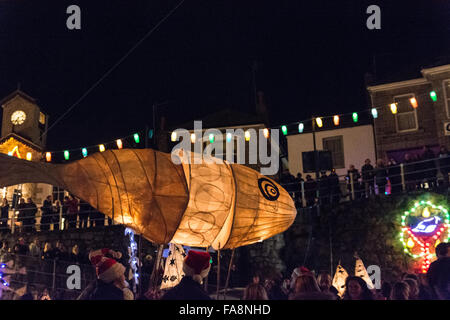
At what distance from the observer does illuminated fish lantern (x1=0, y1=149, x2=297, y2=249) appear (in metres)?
6.51

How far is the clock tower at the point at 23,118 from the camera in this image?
2880cm

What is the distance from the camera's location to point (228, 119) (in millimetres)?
25234

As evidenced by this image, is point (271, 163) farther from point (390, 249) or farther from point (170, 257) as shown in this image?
point (170, 257)

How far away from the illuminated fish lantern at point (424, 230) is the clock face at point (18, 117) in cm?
2206

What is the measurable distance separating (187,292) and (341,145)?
62.8 feet

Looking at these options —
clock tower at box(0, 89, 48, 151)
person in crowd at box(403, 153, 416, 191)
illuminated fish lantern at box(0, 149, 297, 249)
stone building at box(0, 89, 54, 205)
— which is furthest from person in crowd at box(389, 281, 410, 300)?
clock tower at box(0, 89, 48, 151)

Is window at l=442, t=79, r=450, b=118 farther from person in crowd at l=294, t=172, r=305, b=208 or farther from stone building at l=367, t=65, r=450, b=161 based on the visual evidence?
person in crowd at l=294, t=172, r=305, b=208

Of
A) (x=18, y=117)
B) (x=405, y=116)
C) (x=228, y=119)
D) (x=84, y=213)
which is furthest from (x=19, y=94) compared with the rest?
(x=405, y=116)

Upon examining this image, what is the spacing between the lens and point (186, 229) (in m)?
7.27

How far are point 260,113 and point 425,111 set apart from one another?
7.49 meters

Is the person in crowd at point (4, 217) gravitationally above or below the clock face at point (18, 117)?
below

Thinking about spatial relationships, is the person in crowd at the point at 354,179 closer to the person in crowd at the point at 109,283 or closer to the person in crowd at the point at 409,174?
the person in crowd at the point at 409,174

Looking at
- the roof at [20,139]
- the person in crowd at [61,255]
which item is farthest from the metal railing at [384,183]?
the roof at [20,139]
